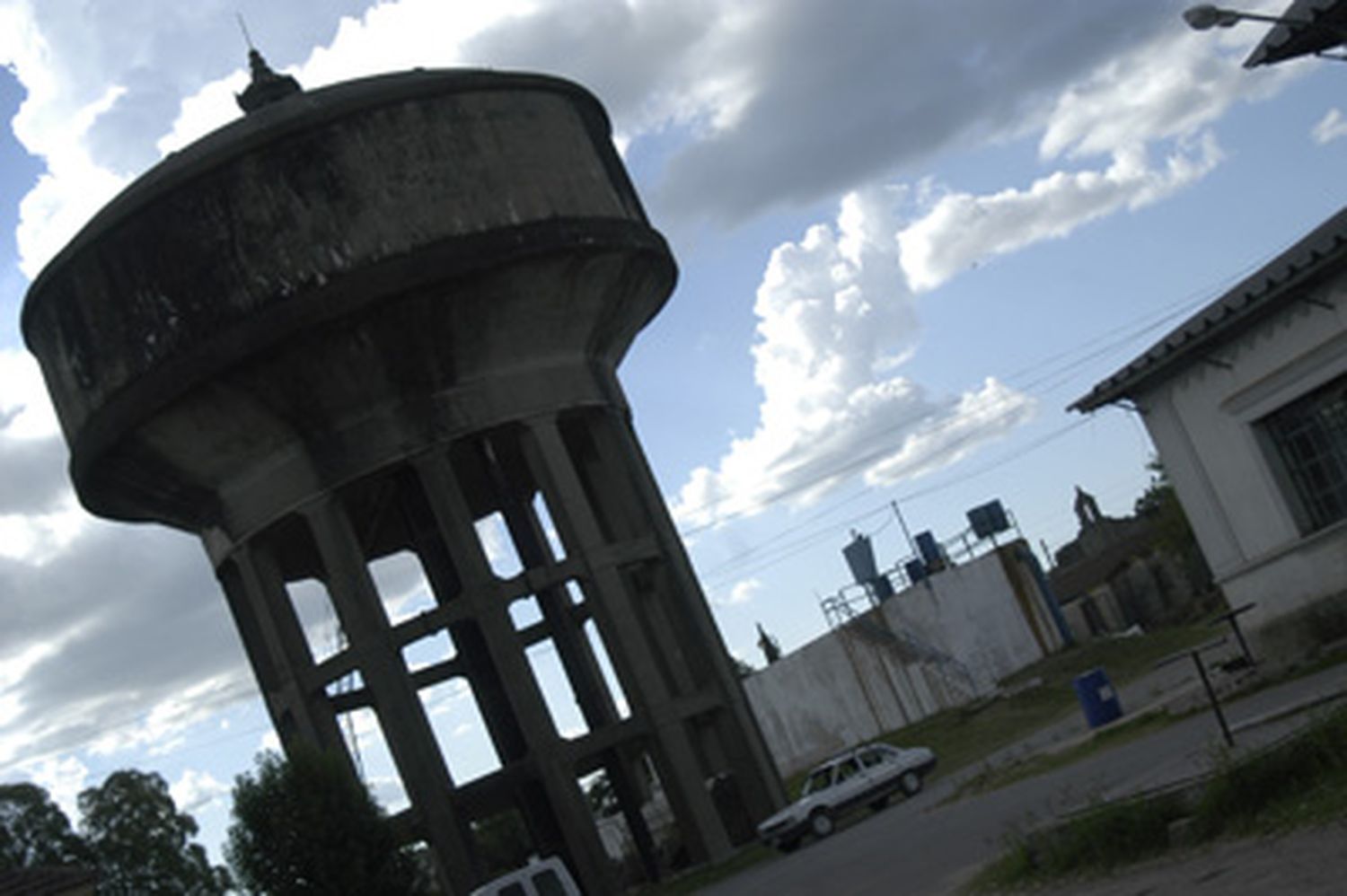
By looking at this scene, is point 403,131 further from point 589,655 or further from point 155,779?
point 155,779

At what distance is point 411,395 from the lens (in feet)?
78.6

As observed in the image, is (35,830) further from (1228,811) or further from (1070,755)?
(1228,811)

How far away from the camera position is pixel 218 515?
1010 inches

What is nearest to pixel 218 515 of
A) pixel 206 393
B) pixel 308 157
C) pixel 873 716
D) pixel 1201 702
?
pixel 206 393

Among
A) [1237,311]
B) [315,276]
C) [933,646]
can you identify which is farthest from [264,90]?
[933,646]

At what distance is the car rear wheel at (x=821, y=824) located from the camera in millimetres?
25609

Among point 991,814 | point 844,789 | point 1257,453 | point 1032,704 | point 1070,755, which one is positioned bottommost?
point 1032,704

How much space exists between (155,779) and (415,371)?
34.2 meters

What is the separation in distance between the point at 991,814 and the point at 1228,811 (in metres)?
7.00

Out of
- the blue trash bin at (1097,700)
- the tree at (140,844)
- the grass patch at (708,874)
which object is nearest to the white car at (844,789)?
the grass patch at (708,874)

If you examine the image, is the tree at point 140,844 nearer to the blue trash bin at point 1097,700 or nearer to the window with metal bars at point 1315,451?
the blue trash bin at point 1097,700

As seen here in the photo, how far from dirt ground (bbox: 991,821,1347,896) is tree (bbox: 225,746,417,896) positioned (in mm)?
11337

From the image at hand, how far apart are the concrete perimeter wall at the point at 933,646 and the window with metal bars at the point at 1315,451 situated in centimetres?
3010

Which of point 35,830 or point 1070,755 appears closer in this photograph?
point 1070,755
